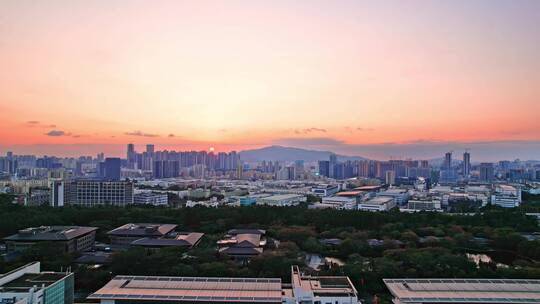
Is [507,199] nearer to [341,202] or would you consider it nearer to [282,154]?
[341,202]

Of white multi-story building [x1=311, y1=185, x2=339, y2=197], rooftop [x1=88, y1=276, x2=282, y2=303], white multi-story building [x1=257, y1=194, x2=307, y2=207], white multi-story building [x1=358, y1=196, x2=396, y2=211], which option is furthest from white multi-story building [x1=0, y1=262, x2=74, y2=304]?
white multi-story building [x1=311, y1=185, x2=339, y2=197]

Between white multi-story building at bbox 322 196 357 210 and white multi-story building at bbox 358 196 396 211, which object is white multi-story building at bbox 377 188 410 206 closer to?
white multi-story building at bbox 358 196 396 211

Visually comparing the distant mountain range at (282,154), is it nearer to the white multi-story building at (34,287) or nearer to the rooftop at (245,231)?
the rooftop at (245,231)

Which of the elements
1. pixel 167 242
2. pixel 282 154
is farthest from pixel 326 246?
pixel 282 154

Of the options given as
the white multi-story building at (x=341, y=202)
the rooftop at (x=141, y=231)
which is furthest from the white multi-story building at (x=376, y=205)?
the rooftop at (x=141, y=231)

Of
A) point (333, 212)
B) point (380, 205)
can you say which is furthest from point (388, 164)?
point (333, 212)

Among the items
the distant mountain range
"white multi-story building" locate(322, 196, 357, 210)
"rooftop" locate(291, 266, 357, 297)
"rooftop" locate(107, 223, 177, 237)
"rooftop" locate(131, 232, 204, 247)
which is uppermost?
the distant mountain range

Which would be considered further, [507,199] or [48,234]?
[507,199]
